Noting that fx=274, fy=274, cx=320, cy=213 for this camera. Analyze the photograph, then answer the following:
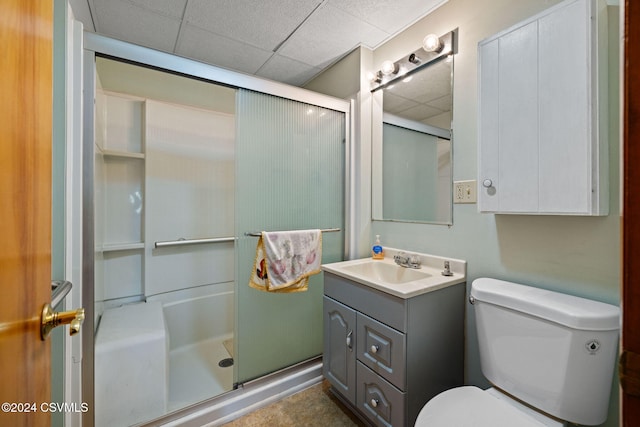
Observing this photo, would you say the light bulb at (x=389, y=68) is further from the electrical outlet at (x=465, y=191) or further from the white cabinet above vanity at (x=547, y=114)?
the electrical outlet at (x=465, y=191)

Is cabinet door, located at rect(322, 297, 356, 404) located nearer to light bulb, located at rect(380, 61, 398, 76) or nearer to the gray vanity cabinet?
the gray vanity cabinet

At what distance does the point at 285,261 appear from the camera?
1662mm

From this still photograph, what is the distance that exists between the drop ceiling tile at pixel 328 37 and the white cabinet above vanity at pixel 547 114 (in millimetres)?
819

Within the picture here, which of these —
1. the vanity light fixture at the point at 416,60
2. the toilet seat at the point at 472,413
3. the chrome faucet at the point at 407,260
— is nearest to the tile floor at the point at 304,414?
the toilet seat at the point at 472,413

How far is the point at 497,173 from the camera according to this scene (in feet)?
3.82

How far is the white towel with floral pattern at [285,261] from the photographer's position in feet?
5.28

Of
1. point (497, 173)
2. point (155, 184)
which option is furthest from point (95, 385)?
point (497, 173)

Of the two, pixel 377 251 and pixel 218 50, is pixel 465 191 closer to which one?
pixel 377 251

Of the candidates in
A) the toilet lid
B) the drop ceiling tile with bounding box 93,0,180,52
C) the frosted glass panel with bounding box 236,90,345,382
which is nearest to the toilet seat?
the toilet lid

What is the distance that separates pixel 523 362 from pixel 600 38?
1.19m

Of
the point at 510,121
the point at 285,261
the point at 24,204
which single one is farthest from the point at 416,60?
the point at 24,204

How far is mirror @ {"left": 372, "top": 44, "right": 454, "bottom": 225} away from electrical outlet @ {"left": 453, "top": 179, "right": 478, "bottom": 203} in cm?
4

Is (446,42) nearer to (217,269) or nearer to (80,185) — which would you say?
(80,185)

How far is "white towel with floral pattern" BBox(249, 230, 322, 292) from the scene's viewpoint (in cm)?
161
